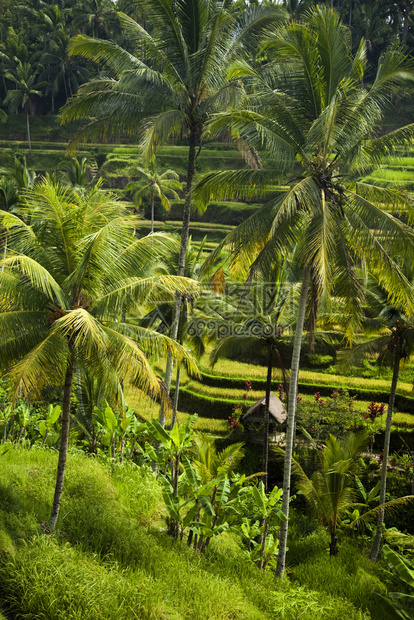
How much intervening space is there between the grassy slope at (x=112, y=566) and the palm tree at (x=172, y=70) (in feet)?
12.9

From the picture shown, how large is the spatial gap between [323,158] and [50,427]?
9.06 metres

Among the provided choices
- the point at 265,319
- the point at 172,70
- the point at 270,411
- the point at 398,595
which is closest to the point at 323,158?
the point at 172,70

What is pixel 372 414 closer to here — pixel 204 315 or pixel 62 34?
pixel 204 315

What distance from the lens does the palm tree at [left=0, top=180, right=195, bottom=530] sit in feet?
23.7

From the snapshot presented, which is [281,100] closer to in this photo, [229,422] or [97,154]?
[229,422]

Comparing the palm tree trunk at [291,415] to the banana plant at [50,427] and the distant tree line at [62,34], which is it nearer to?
the banana plant at [50,427]

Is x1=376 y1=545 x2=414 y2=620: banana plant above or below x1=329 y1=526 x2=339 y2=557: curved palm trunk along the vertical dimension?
above

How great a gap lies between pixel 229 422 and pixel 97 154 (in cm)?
3479

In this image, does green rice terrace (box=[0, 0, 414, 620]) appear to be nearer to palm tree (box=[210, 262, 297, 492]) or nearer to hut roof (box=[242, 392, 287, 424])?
palm tree (box=[210, 262, 297, 492])

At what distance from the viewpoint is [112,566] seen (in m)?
7.37

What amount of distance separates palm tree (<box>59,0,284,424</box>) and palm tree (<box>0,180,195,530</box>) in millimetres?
2999

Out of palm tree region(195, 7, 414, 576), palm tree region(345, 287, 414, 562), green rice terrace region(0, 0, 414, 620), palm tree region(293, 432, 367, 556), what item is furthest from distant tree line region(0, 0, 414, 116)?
palm tree region(293, 432, 367, 556)

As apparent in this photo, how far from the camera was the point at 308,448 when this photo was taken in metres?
16.5

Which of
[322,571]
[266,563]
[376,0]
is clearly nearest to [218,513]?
[266,563]
